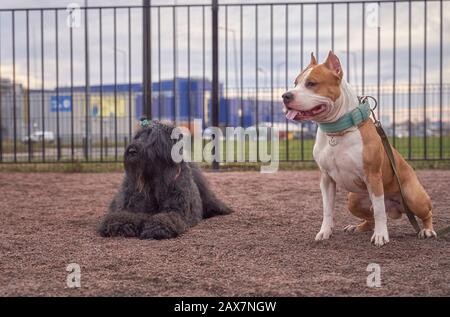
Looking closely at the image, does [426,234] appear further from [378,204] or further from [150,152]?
[150,152]

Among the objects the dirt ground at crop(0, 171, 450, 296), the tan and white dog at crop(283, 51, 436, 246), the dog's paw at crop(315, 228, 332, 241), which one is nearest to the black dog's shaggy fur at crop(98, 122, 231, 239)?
the dirt ground at crop(0, 171, 450, 296)

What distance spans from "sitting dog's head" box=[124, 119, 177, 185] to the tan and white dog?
119 centimetres

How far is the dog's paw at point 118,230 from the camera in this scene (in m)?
3.92

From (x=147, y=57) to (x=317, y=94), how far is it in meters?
5.64

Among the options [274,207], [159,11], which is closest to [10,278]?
[274,207]

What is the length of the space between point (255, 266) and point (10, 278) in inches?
48.6

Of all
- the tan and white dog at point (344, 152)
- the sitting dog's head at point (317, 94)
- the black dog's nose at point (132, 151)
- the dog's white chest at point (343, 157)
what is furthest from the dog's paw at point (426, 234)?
the black dog's nose at point (132, 151)

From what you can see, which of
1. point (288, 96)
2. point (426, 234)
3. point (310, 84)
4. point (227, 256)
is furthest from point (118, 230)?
point (426, 234)

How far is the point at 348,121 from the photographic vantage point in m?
3.33

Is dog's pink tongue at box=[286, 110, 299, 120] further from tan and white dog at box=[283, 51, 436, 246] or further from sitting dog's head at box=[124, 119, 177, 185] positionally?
sitting dog's head at box=[124, 119, 177, 185]

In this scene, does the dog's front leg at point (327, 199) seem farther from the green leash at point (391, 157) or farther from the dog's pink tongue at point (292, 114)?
the dog's pink tongue at point (292, 114)

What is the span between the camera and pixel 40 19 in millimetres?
8852

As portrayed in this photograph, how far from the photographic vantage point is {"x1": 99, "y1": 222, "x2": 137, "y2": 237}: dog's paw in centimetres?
392

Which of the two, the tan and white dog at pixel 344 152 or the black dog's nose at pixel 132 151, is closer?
the tan and white dog at pixel 344 152
